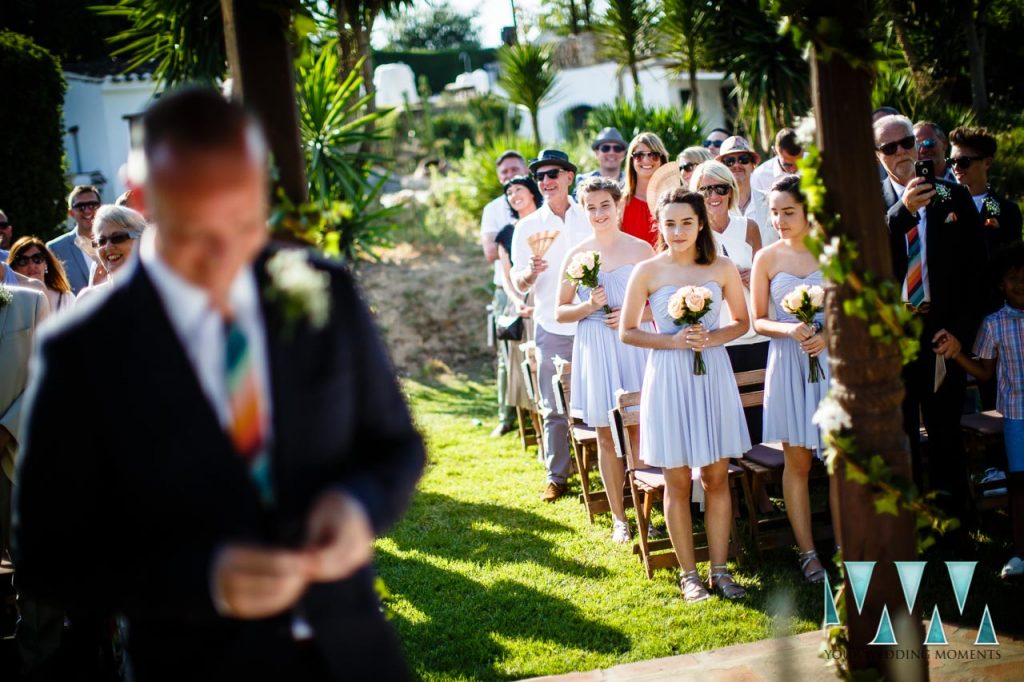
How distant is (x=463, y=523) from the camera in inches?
286

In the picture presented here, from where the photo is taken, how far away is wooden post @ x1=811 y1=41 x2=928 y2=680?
3.34 meters

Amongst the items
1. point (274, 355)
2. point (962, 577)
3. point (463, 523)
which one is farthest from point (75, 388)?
point (463, 523)

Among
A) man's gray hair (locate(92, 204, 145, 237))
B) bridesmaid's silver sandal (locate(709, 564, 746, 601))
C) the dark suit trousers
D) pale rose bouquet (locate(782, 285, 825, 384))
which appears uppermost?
man's gray hair (locate(92, 204, 145, 237))

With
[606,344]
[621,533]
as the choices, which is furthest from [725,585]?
[606,344]

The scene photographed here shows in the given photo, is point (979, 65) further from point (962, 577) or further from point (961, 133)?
point (962, 577)

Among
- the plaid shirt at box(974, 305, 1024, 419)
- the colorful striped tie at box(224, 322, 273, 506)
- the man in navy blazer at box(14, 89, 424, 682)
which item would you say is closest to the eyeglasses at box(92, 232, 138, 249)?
the man in navy blazer at box(14, 89, 424, 682)

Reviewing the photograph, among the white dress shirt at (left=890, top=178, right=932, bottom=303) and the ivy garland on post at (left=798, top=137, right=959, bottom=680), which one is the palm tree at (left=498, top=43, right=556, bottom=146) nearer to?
the white dress shirt at (left=890, top=178, right=932, bottom=303)

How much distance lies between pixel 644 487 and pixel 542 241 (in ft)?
7.93

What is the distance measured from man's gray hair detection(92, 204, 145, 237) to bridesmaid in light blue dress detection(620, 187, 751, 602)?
8.54 ft

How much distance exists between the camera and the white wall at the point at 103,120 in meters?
29.3

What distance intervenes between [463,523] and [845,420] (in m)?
4.21

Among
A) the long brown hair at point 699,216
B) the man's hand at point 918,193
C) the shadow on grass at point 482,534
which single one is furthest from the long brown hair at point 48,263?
the man's hand at point 918,193

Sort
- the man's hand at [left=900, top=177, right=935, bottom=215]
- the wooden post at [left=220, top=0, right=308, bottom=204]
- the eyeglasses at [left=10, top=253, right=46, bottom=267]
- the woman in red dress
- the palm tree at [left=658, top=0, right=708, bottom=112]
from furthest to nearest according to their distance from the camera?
the palm tree at [left=658, top=0, right=708, bottom=112]
the woman in red dress
the eyeglasses at [left=10, top=253, right=46, bottom=267]
the man's hand at [left=900, top=177, right=935, bottom=215]
the wooden post at [left=220, top=0, right=308, bottom=204]

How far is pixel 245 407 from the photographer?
1.90m
